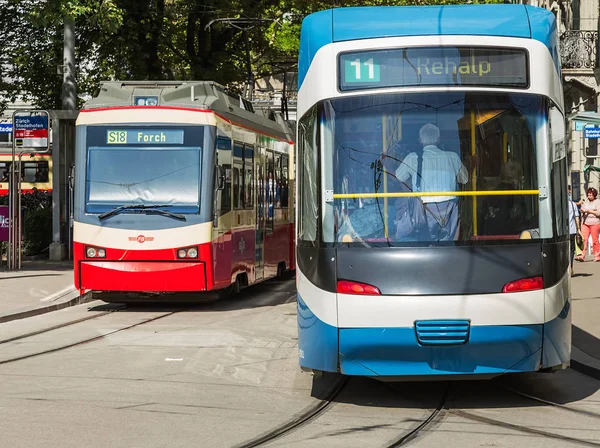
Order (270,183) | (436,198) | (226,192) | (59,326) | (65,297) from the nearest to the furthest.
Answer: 1. (436,198)
2. (59,326)
3. (226,192)
4. (65,297)
5. (270,183)

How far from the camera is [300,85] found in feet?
29.8

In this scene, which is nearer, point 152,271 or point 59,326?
point 59,326

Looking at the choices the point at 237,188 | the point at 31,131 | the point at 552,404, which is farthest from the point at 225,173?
the point at 552,404

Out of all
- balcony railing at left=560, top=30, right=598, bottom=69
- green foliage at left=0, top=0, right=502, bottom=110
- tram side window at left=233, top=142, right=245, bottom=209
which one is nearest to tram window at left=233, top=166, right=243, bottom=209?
tram side window at left=233, top=142, right=245, bottom=209

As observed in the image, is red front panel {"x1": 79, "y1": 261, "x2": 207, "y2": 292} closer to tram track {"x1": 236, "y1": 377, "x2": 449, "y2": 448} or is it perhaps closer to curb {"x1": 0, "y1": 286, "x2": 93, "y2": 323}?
curb {"x1": 0, "y1": 286, "x2": 93, "y2": 323}

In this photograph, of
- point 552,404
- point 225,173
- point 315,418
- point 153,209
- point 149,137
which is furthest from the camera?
point 225,173

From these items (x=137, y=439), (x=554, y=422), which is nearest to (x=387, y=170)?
(x=554, y=422)

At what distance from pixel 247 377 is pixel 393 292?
229cm

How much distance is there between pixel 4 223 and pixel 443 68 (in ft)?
51.2

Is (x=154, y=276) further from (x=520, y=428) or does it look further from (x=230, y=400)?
(x=520, y=428)

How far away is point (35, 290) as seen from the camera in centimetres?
1841

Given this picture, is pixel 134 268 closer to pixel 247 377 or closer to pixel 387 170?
pixel 247 377

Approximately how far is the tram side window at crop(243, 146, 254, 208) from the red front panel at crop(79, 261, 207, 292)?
2369 mm

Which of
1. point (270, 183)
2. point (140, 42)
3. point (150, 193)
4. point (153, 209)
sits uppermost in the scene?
point (140, 42)
